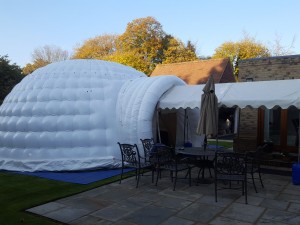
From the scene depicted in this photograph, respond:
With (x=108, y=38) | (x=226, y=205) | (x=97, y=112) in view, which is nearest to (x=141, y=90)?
(x=97, y=112)

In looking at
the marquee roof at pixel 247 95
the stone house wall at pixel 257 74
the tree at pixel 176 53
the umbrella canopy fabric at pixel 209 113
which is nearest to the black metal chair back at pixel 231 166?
the umbrella canopy fabric at pixel 209 113

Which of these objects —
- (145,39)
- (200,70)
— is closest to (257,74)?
(200,70)

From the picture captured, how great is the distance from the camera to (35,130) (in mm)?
9594

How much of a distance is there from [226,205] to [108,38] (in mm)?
40329

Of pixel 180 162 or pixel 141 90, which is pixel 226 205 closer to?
pixel 180 162

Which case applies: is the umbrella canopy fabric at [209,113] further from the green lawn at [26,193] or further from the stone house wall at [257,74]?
the stone house wall at [257,74]

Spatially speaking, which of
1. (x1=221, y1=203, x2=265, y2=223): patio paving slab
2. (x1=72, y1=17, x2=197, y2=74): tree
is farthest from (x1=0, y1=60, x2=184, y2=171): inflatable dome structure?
(x1=72, y1=17, x2=197, y2=74): tree

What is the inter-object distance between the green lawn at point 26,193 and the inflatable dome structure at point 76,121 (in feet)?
3.55

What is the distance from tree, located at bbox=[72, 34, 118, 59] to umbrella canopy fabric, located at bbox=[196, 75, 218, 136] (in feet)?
119

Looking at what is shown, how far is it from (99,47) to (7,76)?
57.3ft

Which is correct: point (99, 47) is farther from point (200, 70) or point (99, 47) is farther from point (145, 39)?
point (200, 70)

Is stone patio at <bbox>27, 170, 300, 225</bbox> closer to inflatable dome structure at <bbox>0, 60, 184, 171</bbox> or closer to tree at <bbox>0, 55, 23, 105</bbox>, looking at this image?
inflatable dome structure at <bbox>0, 60, 184, 171</bbox>

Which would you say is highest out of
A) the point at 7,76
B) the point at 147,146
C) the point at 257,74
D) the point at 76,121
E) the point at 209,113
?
the point at 7,76

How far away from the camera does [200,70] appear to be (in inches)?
1006
